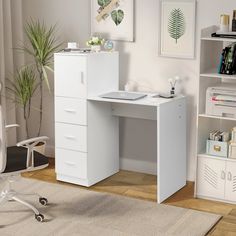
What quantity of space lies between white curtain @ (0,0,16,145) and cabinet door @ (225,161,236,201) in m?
2.22

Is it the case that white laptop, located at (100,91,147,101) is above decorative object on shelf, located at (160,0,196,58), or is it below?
below

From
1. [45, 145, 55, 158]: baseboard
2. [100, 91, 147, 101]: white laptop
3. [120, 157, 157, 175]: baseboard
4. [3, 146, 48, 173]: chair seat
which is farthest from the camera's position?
[45, 145, 55, 158]: baseboard

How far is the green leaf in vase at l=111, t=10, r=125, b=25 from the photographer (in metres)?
5.25

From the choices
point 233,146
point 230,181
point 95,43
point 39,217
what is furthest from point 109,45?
point 39,217

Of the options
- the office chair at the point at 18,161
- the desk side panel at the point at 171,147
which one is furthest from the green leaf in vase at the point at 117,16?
the office chair at the point at 18,161

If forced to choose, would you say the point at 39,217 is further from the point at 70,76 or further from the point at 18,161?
the point at 70,76

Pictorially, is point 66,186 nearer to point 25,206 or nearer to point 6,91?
point 25,206

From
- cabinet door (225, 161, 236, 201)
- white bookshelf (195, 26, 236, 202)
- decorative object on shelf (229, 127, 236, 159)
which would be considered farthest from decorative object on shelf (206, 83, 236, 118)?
cabinet door (225, 161, 236, 201)

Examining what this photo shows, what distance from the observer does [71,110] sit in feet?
16.2

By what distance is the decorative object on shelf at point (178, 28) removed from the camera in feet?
16.1

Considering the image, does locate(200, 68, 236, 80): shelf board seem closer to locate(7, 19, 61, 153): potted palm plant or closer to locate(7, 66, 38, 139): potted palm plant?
locate(7, 19, 61, 153): potted palm plant

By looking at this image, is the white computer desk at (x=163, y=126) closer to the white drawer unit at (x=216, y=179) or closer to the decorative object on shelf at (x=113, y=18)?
the white drawer unit at (x=216, y=179)

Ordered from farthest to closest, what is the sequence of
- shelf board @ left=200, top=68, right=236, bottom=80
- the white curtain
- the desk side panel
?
the white curtain, the desk side panel, shelf board @ left=200, top=68, right=236, bottom=80

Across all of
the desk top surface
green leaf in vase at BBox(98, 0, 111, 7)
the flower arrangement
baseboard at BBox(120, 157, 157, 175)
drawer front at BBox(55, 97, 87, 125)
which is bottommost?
baseboard at BBox(120, 157, 157, 175)
